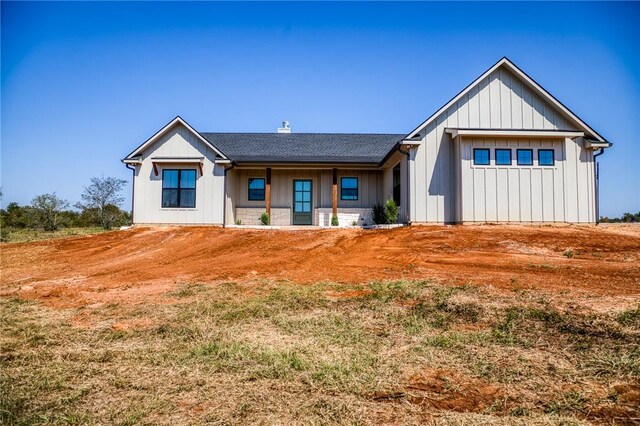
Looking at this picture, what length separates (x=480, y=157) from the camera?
47.6 feet

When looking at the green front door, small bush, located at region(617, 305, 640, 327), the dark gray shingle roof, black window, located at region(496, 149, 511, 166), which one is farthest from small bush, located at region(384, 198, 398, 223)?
small bush, located at region(617, 305, 640, 327)

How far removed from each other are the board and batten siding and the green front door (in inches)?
258

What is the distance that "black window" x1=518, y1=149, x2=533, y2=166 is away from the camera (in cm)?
1452

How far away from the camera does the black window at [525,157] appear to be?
1452 cm

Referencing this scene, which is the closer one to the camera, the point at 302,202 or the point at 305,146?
the point at 302,202

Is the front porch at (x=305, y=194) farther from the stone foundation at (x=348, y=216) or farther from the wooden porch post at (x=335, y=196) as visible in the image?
the wooden porch post at (x=335, y=196)

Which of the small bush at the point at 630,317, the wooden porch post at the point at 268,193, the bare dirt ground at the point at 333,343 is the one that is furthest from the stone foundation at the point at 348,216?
the small bush at the point at 630,317

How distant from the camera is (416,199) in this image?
14.8 meters

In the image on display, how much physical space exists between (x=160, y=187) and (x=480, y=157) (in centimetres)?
1379

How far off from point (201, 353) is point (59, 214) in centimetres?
2800

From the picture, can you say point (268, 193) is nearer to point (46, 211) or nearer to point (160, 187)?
point (160, 187)

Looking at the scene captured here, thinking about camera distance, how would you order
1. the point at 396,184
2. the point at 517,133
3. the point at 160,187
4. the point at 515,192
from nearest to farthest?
the point at 517,133, the point at 515,192, the point at 396,184, the point at 160,187

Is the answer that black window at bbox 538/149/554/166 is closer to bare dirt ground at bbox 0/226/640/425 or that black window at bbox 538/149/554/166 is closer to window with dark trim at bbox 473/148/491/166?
window with dark trim at bbox 473/148/491/166

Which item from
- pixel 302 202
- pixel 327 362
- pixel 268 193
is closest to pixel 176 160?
pixel 268 193
